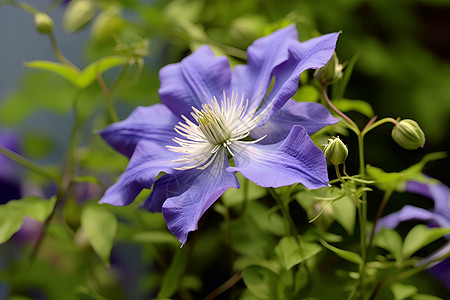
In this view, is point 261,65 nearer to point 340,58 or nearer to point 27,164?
point 27,164

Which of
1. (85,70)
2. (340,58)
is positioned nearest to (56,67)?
(85,70)

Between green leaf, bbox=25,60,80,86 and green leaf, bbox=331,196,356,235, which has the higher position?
green leaf, bbox=25,60,80,86

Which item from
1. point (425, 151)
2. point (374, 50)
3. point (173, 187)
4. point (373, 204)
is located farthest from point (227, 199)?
point (425, 151)

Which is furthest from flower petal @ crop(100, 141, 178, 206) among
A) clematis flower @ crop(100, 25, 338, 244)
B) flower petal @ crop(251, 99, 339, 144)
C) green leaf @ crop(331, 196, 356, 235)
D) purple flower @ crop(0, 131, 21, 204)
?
purple flower @ crop(0, 131, 21, 204)

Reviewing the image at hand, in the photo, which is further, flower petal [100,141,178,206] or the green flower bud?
the green flower bud

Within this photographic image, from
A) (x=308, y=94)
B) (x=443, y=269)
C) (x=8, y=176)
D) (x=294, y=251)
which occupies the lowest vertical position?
(x=8, y=176)

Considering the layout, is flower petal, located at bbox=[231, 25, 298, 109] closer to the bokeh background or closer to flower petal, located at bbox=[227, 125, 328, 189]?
flower petal, located at bbox=[227, 125, 328, 189]
